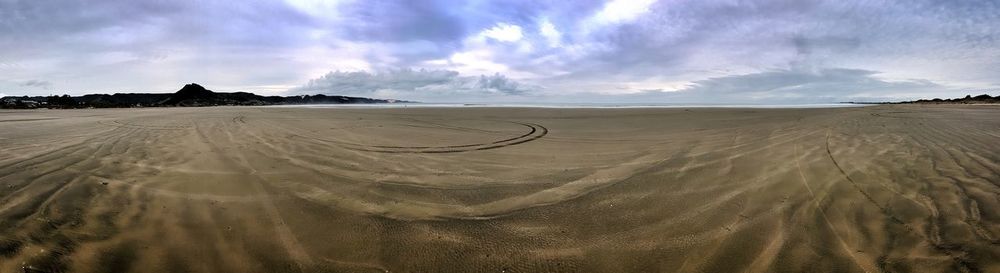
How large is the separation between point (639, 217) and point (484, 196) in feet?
5.16

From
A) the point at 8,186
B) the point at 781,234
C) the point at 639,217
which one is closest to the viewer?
the point at 781,234

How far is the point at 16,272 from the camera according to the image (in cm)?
236

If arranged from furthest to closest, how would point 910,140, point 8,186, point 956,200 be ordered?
point 910,140
point 8,186
point 956,200

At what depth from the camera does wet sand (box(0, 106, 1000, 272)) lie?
8.56ft

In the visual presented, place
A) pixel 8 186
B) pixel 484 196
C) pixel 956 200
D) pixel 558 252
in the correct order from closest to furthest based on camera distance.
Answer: pixel 558 252, pixel 956 200, pixel 484 196, pixel 8 186

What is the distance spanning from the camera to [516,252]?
2740 mm

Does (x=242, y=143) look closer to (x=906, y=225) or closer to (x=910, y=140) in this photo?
(x=906, y=225)

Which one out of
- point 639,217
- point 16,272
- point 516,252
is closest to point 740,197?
point 639,217

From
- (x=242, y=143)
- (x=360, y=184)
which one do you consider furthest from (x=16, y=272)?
(x=242, y=143)

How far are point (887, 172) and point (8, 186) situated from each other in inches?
422

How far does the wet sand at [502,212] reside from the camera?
2.61m

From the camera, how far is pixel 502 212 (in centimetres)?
356

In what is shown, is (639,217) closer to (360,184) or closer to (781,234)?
(781,234)

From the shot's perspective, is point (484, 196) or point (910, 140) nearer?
point (484, 196)
